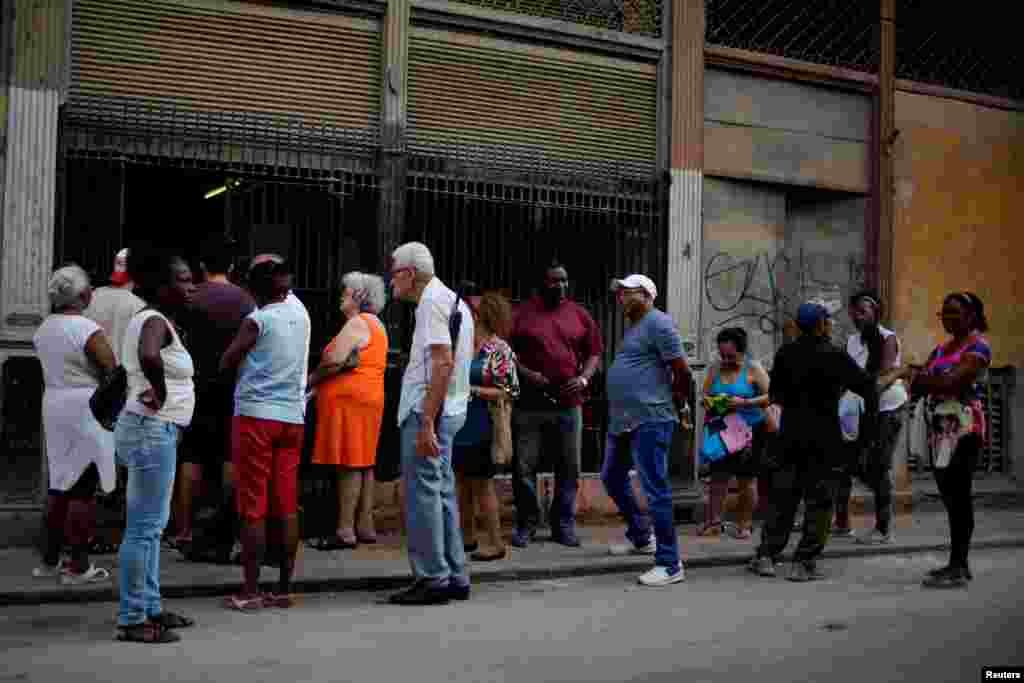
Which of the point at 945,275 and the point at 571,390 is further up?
the point at 945,275

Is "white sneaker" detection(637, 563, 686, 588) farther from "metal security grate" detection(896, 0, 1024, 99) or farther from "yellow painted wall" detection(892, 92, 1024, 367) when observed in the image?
"metal security grate" detection(896, 0, 1024, 99)

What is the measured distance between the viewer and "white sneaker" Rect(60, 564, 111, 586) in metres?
8.43

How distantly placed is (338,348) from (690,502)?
4372 mm

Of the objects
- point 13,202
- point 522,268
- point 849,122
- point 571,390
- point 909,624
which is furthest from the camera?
point 849,122

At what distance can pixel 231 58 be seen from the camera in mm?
11258

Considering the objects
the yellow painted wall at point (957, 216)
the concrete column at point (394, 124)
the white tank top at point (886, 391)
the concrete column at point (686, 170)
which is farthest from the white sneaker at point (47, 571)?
the yellow painted wall at point (957, 216)

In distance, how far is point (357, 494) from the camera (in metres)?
10.5

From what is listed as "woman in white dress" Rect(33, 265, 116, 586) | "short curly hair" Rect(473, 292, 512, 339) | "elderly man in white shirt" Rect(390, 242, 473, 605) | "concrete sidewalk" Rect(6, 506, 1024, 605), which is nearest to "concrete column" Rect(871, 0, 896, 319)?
"concrete sidewalk" Rect(6, 506, 1024, 605)

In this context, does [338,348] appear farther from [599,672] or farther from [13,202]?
[599,672]

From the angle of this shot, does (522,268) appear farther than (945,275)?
No

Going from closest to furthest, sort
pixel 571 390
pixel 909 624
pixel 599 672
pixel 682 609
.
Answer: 1. pixel 599 672
2. pixel 909 624
3. pixel 682 609
4. pixel 571 390

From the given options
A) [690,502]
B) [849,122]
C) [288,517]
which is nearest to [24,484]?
[288,517]

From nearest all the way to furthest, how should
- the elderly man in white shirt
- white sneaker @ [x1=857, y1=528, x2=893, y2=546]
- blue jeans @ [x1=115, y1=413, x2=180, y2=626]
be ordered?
blue jeans @ [x1=115, y1=413, x2=180, y2=626]
the elderly man in white shirt
white sneaker @ [x1=857, y1=528, x2=893, y2=546]

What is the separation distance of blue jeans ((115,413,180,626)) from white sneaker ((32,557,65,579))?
6.03 ft
